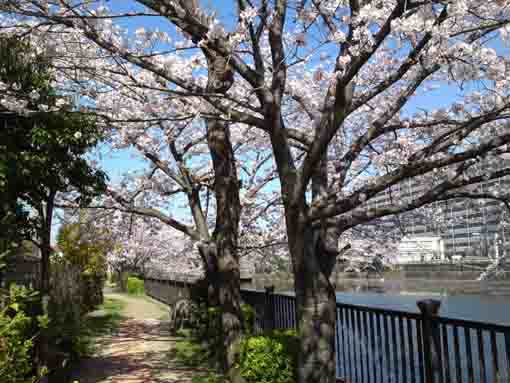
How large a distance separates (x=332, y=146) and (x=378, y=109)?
119 centimetres

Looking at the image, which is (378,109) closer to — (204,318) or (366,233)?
(366,233)

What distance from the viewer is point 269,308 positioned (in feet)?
28.3

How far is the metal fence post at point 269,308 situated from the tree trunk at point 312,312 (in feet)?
10.9

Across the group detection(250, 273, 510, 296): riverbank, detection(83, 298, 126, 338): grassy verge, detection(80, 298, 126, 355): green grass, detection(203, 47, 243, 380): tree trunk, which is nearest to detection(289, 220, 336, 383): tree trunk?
detection(203, 47, 243, 380): tree trunk

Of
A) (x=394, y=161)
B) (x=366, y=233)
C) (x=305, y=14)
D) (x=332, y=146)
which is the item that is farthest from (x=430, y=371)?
(x=366, y=233)

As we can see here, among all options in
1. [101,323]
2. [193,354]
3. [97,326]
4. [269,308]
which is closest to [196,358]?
[193,354]

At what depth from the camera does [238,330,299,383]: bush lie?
5.79 meters

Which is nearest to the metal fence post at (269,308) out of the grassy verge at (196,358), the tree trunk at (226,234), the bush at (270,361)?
the tree trunk at (226,234)

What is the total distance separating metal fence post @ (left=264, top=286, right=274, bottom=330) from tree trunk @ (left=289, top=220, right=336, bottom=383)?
3337 mm

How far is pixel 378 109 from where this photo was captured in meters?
10.2

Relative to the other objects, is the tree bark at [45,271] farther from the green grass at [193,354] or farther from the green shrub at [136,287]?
the green shrub at [136,287]

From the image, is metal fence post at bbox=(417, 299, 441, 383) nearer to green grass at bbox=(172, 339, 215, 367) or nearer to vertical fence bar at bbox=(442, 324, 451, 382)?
vertical fence bar at bbox=(442, 324, 451, 382)

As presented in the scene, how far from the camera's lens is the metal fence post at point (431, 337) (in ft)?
14.9

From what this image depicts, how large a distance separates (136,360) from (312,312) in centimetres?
548
